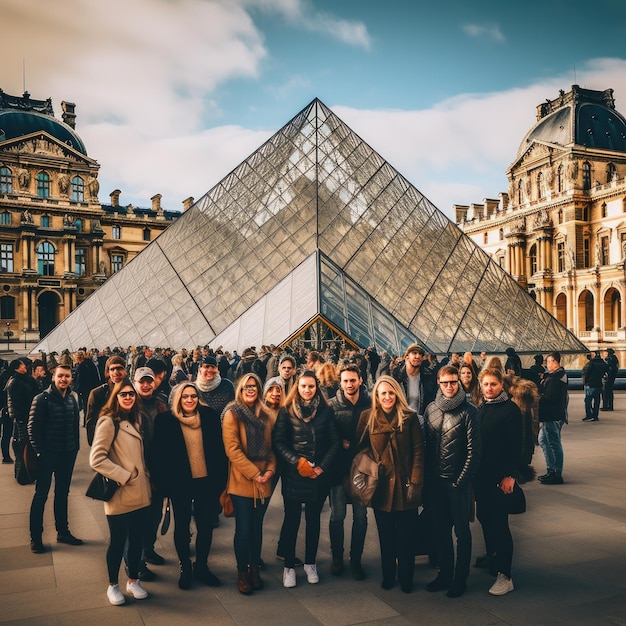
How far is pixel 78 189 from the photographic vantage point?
165 ft

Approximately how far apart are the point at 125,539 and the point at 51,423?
4.57 feet

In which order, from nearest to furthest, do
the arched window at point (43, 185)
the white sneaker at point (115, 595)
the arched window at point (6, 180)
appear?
1. the white sneaker at point (115, 595)
2. the arched window at point (6, 180)
3. the arched window at point (43, 185)

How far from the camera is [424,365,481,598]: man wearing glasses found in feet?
12.8

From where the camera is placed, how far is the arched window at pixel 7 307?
46.6m

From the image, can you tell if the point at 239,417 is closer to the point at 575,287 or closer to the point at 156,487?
the point at 156,487

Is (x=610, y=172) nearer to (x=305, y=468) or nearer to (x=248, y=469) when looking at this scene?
(x=305, y=468)

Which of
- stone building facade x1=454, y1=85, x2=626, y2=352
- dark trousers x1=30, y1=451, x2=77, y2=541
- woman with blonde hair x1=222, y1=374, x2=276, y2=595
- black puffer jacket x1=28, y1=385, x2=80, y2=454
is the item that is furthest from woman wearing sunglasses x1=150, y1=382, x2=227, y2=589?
stone building facade x1=454, y1=85, x2=626, y2=352

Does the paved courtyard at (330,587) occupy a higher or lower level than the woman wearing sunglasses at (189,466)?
lower

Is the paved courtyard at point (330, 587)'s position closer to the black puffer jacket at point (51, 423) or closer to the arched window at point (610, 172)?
the black puffer jacket at point (51, 423)

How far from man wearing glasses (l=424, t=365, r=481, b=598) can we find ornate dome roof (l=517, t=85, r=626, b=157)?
180 feet

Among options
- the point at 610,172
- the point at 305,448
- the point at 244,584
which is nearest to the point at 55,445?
the point at 244,584

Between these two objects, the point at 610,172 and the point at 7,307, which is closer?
the point at 7,307

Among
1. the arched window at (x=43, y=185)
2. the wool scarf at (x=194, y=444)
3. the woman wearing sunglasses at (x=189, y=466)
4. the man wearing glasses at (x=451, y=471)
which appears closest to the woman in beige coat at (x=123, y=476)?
the woman wearing sunglasses at (x=189, y=466)

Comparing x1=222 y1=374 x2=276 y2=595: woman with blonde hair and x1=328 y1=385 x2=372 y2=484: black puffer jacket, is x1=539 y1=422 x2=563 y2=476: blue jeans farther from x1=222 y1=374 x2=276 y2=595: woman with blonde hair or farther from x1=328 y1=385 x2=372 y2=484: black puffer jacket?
x1=222 y1=374 x2=276 y2=595: woman with blonde hair
